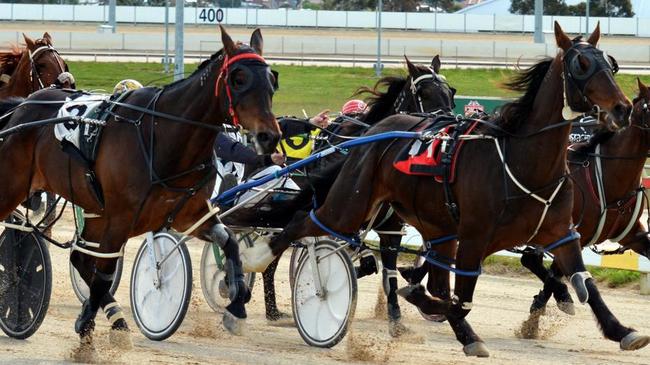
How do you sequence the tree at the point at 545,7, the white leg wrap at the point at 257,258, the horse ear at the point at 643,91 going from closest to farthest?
the white leg wrap at the point at 257,258, the horse ear at the point at 643,91, the tree at the point at 545,7

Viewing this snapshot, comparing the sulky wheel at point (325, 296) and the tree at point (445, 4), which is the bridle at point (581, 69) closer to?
the sulky wheel at point (325, 296)

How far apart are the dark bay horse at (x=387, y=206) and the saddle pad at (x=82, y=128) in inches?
58.3

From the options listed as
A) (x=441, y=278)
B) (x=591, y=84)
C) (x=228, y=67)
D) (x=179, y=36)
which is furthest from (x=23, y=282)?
(x=179, y=36)

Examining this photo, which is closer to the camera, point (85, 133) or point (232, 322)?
point (232, 322)

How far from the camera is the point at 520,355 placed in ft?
26.0

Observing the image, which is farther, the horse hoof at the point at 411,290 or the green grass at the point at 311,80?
the green grass at the point at 311,80

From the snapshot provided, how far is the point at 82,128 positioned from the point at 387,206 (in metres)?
2.26

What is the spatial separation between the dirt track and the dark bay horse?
29 cm

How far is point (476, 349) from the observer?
23.1 feet

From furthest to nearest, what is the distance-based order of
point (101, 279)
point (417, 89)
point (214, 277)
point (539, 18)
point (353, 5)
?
point (353, 5)
point (539, 18)
point (214, 277)
point (417, 89)
point (101, 279)

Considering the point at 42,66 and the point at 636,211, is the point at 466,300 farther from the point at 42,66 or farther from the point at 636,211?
the point at 42,66

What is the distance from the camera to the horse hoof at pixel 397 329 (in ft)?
28.0

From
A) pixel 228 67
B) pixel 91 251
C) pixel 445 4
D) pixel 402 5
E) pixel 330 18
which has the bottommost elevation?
pixel 91 251

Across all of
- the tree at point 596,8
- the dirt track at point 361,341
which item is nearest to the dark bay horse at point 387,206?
the dirt track at point 361,341
